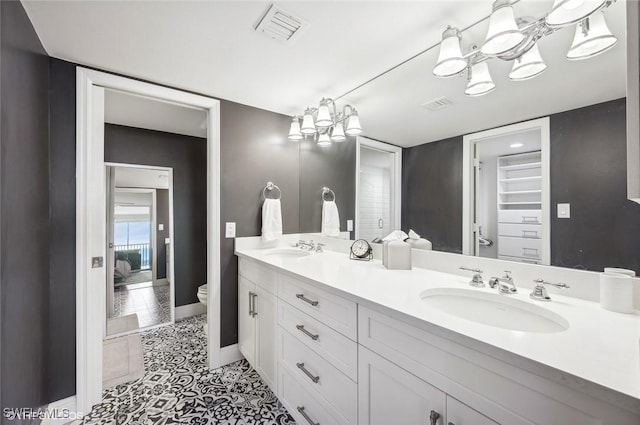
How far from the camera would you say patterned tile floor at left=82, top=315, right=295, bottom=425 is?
1.53 metres

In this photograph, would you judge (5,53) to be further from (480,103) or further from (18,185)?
(480,103)

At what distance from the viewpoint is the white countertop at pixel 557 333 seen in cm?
53

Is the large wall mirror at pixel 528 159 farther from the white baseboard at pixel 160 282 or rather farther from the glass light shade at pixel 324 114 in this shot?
the white baseboard at pixel 160 282

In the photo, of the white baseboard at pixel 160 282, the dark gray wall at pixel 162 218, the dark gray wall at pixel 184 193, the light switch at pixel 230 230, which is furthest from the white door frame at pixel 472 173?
the white baseboard at pixel 160 282

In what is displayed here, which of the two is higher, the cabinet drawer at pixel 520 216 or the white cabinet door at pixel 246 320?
the cabinet drawer at pixel 520 216

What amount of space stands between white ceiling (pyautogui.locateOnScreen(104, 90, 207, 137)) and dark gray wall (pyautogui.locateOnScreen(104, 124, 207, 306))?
15 cm

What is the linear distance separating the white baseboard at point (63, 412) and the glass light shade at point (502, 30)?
9.80 feet

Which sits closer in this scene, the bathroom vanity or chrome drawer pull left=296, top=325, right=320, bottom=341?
the bathroom vanity

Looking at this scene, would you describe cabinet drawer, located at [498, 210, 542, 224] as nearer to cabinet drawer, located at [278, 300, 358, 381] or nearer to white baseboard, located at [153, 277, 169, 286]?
cabinet drawer, located at [278, 300, 358, 381]

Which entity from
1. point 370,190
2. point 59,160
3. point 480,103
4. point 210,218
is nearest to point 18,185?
point 59,160

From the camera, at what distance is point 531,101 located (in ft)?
3.53

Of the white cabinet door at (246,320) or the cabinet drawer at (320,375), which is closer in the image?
the cabinet drawer at (320,375)

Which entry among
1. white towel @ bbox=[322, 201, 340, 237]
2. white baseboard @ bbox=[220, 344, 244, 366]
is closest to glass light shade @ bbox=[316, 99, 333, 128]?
white towel @ bbox=[322, 201, 340, 237]

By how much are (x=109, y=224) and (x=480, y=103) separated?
3586 millimetres
